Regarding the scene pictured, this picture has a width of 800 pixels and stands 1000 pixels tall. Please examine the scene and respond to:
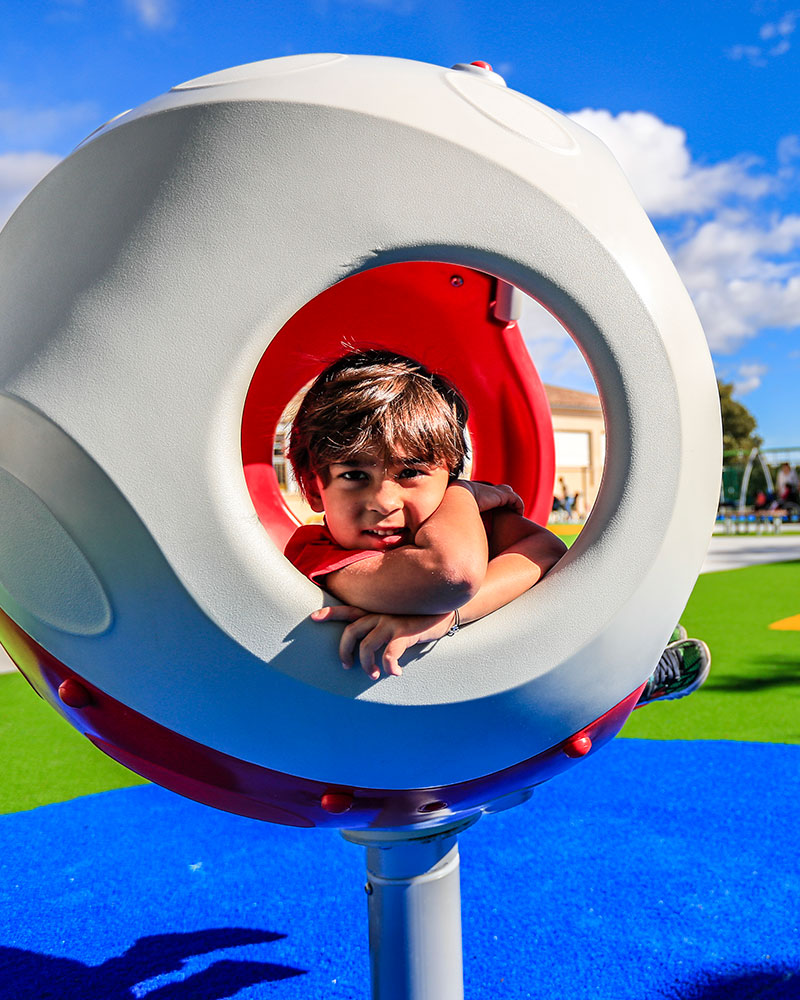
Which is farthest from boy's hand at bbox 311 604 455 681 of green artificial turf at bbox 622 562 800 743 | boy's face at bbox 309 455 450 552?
green artificial turf at bbox 622 562 800 743

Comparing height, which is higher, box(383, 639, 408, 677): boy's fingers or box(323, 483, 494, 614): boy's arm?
box(323, 483, 494, 614): boy's arm

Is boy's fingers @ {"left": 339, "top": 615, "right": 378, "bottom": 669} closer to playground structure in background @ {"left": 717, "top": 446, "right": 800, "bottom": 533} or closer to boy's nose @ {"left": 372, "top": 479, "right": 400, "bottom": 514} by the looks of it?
boy's nose @ {"left": 372, "top": 479, "right": 400, "bottom": 514}

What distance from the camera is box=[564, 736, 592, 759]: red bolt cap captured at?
1.20 metres

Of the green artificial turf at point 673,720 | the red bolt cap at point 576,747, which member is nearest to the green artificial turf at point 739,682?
the green artificial turf at point 673,720

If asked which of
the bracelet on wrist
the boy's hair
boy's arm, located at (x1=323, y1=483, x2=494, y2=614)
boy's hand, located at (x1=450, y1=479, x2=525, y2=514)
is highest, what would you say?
the boy's hair

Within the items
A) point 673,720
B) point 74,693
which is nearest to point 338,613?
point 74,693

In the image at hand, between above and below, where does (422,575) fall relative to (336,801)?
above

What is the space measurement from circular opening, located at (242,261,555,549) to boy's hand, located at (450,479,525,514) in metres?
0.79

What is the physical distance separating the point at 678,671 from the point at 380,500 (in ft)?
2.62

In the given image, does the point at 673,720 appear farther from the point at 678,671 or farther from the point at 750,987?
the point at 678,671

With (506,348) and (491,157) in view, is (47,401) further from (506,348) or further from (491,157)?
(506,348)

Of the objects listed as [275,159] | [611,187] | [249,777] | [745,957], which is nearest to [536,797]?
[745,957]

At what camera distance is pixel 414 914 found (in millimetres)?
1400

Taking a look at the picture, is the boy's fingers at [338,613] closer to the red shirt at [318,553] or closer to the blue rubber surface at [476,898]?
the red shirt at [318,553]
